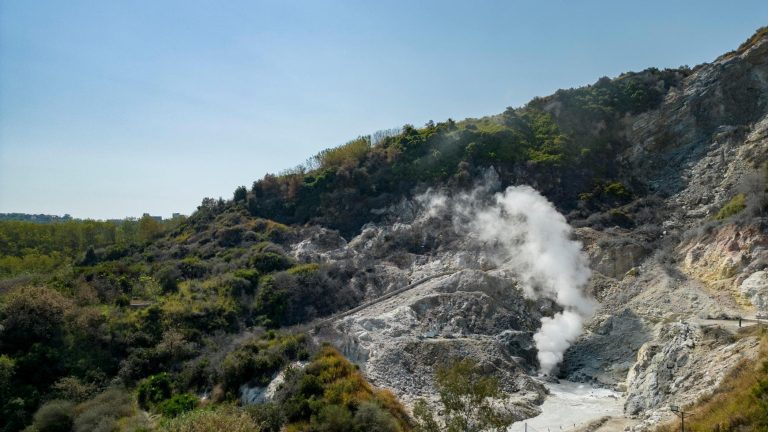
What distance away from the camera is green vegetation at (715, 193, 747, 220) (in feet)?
109

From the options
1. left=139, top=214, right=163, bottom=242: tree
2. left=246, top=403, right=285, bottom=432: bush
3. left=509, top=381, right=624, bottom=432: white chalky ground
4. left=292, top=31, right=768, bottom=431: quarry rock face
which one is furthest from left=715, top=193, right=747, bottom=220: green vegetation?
left=139, top=214, right=163, bottom=242: tree

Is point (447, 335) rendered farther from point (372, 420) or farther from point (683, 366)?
point (683, 366)

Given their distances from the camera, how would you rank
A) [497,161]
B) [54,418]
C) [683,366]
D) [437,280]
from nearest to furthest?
[683,366], [54,418], [437,280], [497,161]

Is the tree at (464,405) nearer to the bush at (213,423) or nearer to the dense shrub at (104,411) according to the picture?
the bush at (213,423)

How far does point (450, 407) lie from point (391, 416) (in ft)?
14.0

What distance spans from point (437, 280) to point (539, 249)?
7176mm

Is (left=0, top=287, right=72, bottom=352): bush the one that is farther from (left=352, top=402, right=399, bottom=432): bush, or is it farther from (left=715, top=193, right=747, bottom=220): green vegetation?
(left=715, top=193, right=747, bottom=220): green vegetation

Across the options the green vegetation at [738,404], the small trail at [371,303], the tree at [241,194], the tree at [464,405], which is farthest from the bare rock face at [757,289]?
the tree at [241,194]

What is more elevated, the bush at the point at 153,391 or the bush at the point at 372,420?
the bush at the point at 153,391

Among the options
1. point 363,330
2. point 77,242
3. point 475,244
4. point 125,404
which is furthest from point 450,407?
point 77,242

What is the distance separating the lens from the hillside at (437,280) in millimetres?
23219

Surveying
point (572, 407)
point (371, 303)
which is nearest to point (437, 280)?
point (371, 303)

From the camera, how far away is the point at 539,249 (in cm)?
3638

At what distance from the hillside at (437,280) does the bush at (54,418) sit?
9 cm
